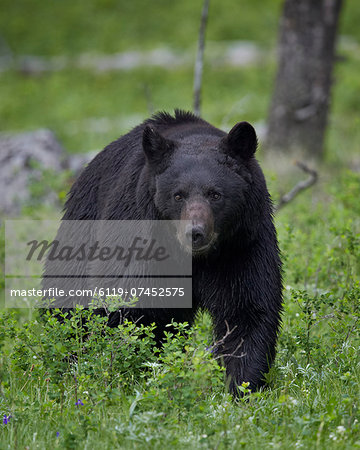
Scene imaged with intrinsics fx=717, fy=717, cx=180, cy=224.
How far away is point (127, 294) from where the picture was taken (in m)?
4.39

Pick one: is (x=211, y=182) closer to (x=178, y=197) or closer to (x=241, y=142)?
(x=178, y=197)

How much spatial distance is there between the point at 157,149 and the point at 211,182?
40cm

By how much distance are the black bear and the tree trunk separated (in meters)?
6.12

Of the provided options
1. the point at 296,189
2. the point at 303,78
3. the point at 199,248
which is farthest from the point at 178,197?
the point at 303,78

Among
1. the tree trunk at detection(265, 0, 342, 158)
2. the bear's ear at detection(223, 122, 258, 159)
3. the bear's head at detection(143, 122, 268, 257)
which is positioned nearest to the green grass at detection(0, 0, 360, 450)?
the tree trunk at detection(265, 0, 342, 158)

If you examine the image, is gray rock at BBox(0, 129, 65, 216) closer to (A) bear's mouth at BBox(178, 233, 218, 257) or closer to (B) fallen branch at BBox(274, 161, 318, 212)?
(B) fallen branch at BBox(274, 161, 318, 212)

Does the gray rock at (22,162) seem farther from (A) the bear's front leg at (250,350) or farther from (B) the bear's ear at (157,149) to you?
(A) the bear's front leg at (250,350)

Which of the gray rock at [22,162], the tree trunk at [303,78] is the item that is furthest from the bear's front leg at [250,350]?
the tree trunk at [303,78]

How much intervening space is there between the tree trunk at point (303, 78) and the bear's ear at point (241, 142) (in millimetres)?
6350

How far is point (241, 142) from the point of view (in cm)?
429

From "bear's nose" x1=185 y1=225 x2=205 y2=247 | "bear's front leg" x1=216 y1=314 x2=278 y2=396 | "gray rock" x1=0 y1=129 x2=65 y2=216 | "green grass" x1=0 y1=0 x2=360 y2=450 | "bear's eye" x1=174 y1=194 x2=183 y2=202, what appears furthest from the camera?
"gray rock" x1=0 y1=129 x2=65 y2=216

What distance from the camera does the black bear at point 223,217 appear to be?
421 cm

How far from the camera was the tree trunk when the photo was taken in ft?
33.6

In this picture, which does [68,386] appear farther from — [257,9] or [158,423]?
→ [257,9]
